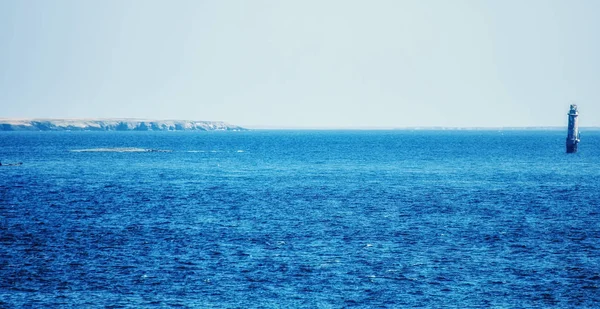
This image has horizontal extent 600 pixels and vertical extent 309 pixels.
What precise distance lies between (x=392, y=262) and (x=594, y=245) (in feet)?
44.5

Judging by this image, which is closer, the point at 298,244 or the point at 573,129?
the point at 298,244

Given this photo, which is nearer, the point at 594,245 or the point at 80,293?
the point at 80,293

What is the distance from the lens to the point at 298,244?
151ft

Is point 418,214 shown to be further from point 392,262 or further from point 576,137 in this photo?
→ point 576,137

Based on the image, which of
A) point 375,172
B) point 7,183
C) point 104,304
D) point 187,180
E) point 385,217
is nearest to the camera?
point 104,304

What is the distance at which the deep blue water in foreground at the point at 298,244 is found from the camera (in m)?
34.5

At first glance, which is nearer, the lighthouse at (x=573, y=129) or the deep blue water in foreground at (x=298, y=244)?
the deep blue water in foreground at (x=298, y=244)

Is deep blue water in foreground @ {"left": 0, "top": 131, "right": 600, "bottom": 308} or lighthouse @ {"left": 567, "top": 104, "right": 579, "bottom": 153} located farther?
lighthouse @ {"left": 567, "top": 104, "right": 579, "bottom": 153}

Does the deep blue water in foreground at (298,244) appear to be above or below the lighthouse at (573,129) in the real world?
below

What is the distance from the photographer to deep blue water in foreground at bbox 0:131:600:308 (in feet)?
113

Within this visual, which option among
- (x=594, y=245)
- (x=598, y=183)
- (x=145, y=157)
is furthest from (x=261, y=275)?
(x=145, y=157)

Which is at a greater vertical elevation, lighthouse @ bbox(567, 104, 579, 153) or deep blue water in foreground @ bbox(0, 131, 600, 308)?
lighthouse @ bbox(567, 104, 579, 153)

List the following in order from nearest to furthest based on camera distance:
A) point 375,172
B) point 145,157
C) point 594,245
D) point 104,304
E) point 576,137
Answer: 1. point 104,304
2. point 594,245
3. point 375,172
4. point 145,157
5. point 576,137

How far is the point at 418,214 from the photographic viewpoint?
59875mm
